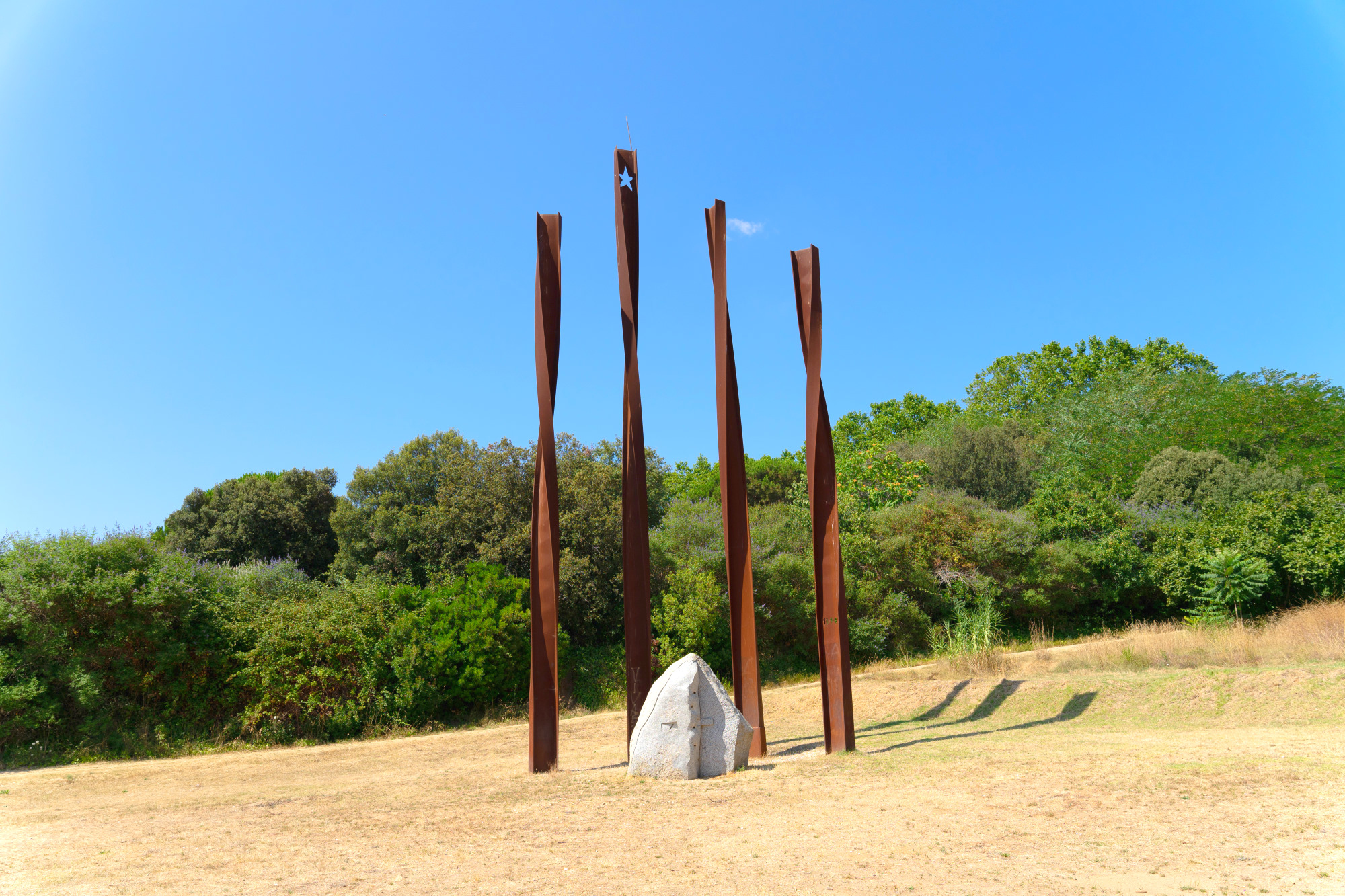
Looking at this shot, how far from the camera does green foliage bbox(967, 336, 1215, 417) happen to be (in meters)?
40.5

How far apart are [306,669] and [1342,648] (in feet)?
52.9

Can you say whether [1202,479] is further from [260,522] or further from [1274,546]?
[260,522]

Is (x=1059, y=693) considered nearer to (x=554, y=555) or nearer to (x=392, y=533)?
(x=554, y=555)

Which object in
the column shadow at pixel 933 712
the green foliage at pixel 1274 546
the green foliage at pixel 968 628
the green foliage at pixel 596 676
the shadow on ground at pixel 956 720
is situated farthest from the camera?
the green foliage at pixel 1274 546

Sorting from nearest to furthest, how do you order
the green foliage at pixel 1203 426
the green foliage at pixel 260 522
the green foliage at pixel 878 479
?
the green foliage at pixel 260 522, the green foliage at pixel 878 479, the green foliage at pixel 1203 426

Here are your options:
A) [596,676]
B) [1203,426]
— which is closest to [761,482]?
[1203,426]

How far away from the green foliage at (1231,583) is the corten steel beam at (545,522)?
14955 mm

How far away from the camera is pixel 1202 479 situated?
24.3 meters

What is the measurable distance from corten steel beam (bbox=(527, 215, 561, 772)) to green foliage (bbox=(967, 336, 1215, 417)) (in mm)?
34890

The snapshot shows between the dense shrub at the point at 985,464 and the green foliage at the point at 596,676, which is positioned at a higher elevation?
the dense shrub at the point at 985,464

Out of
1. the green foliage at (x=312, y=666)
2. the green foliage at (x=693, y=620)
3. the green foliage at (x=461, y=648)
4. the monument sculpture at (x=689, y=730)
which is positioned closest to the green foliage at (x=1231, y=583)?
the green foliage at (x=693, y=620)

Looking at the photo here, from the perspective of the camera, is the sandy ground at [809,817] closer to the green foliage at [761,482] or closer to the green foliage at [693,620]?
the green foliage at [693,620]

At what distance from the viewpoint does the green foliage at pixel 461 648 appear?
13.6 m

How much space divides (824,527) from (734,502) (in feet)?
3.45
